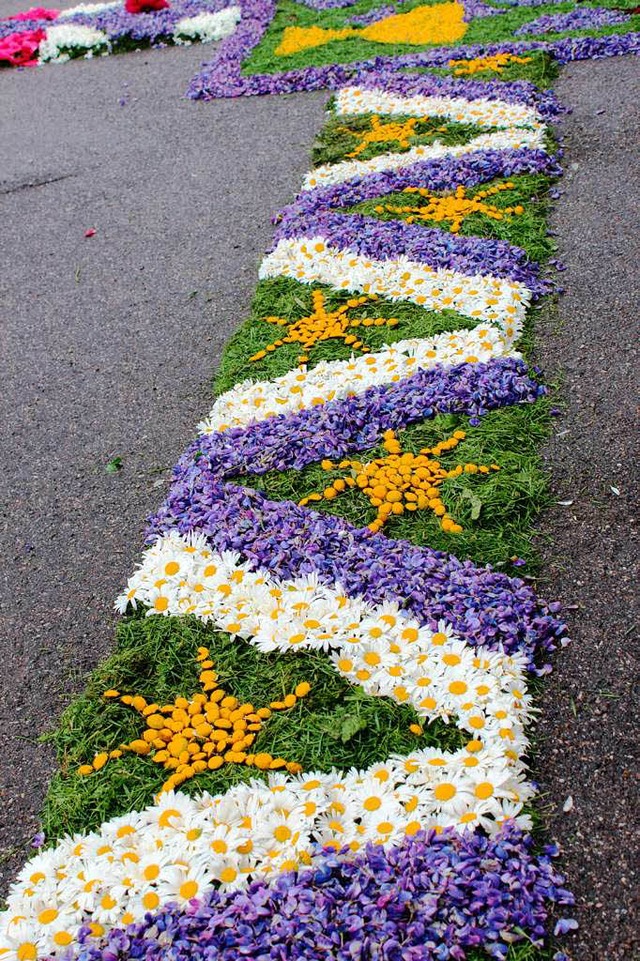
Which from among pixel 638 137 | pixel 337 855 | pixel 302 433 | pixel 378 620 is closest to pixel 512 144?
pixel 638 137

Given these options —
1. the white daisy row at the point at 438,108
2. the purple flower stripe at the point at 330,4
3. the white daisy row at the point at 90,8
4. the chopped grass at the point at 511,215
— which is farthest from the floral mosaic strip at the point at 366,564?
the white daisy row at the point at 90,8

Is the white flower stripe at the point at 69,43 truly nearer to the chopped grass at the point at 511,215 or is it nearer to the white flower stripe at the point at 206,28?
the white flower stripe at the point at 206,28

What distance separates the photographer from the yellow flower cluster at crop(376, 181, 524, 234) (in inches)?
220

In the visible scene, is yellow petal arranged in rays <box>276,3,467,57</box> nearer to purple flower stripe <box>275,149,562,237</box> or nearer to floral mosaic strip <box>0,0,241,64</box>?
floral mosaic strip <box>0,0,241,64</box>

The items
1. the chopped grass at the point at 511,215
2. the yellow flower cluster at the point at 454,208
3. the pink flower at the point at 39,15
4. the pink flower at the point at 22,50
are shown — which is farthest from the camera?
the pink flower at the point at 39,15

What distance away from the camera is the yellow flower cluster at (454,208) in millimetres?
5578

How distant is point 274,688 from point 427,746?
0.60 m

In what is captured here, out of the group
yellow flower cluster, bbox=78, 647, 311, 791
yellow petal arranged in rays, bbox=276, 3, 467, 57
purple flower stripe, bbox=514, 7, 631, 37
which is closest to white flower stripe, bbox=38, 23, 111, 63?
yellow petal arranged in rays, bbox=276, 3, 467, 57

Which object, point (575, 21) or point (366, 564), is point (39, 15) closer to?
point (575, 21)

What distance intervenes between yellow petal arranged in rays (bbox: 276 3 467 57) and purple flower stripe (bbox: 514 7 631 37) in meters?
0.69

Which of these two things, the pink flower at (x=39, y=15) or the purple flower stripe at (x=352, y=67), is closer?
the purple flower stripe at (x=352, y=67)

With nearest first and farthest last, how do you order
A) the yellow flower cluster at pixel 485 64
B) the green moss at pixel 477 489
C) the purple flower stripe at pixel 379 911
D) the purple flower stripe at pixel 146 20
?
the purple flower stripe at pixel 379 911 → the green moss at pixel 477 489 → the yellow flower cluster at pixel 485 64 → the purple flower stripe at pixel 146 20

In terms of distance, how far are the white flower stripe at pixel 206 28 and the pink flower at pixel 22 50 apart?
6.58ft

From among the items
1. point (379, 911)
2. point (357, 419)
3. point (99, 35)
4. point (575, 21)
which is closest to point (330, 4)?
point (99, 35)
